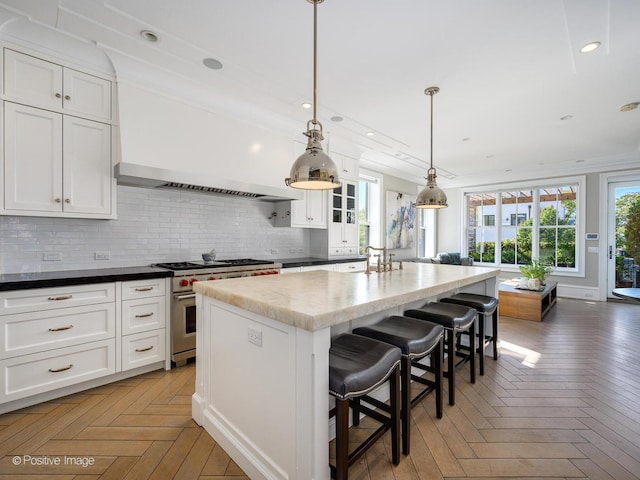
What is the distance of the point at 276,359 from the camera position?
1352mm

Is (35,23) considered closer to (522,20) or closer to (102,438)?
(102,438)

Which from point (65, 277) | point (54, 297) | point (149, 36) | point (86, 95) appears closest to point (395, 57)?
point (149, 36)

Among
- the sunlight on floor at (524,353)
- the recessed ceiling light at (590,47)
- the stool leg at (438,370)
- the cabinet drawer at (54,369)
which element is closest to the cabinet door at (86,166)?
the cabinet drawer at (54,369)

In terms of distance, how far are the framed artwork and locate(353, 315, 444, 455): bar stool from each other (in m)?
4.36

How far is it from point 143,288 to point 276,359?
181 cm

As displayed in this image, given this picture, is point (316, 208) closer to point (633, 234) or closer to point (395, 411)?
point (395, 411)

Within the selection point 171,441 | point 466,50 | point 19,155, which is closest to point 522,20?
point 466,50

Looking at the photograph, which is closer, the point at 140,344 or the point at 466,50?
the point at 466,50

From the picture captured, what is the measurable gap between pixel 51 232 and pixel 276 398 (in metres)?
2.58

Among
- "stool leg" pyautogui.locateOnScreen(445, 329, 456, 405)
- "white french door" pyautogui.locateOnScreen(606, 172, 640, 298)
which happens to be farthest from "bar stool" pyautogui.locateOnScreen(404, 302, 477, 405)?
"white french door" pyautogui.locateOnScreen(606, 172, 640, 298)

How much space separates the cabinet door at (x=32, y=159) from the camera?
2219 millimetres

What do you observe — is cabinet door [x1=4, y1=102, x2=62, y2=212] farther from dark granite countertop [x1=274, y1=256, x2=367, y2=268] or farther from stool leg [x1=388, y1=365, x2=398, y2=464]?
stool leg [x1=388, y1=365, x2=398, y2=464]

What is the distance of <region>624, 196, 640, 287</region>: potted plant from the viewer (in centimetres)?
559

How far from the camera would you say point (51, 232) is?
259 cm
